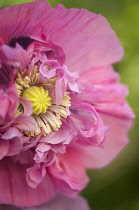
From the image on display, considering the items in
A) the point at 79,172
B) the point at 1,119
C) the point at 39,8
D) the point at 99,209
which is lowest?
the point at 99,209

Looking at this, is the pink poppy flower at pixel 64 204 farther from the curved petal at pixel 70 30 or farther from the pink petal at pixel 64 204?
the curved petal at pixel 70 30

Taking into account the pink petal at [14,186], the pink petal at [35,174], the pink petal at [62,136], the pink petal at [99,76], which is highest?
the pink petal at [99,76]

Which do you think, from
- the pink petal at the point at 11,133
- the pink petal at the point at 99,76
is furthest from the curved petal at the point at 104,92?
the pink petal at the point at 11,133

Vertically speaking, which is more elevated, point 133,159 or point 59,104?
point 59,104

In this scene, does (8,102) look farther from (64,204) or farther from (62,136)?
(64,204)

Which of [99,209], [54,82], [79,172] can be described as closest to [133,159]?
[99,209]

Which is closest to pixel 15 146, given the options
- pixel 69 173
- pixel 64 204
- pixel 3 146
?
pixel 3 146

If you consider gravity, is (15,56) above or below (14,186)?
above

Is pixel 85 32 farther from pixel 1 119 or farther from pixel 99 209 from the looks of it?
pixel 99 209
